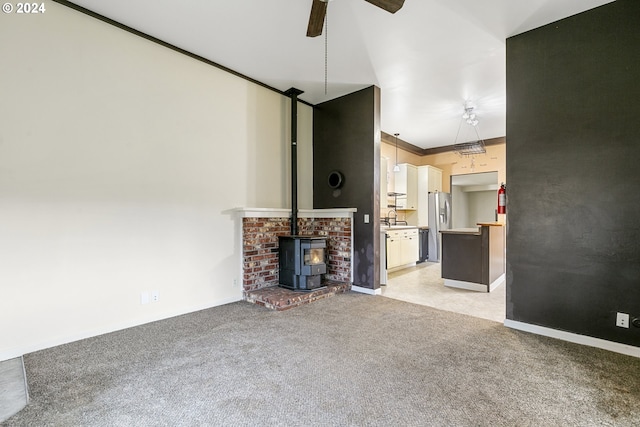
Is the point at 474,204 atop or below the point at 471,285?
atop

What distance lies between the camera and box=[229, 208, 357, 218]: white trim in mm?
4055

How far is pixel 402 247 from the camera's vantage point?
635 centimetres

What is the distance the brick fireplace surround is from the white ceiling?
192 cm

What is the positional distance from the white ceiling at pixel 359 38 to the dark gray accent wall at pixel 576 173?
32cm

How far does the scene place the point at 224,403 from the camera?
5.96ft

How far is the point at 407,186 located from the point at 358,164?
3298 mm

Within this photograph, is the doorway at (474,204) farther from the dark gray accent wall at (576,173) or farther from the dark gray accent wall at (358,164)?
the dark gray accent wall at (576,173)

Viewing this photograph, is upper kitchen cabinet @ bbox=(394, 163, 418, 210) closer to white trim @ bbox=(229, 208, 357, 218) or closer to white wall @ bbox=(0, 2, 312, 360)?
white trim @ bbox=(229, 208, 357, 218)

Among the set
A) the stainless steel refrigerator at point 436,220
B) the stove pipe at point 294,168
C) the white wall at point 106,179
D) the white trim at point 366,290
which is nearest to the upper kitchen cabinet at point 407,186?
the stainless steel refrigerator at point 436,220

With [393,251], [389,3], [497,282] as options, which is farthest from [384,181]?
[389,3]

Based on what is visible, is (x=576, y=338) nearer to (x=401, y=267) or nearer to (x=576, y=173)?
(x=576, y=173)

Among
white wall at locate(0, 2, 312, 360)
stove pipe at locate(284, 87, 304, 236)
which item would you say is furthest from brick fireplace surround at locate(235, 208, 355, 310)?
white wall at locate(0, 2, 312, 360)

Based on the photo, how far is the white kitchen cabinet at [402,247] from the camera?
5959 millimetres

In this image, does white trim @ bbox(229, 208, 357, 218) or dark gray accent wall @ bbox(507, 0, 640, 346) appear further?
white trim @ bbox(229, 208, 357, 218)
